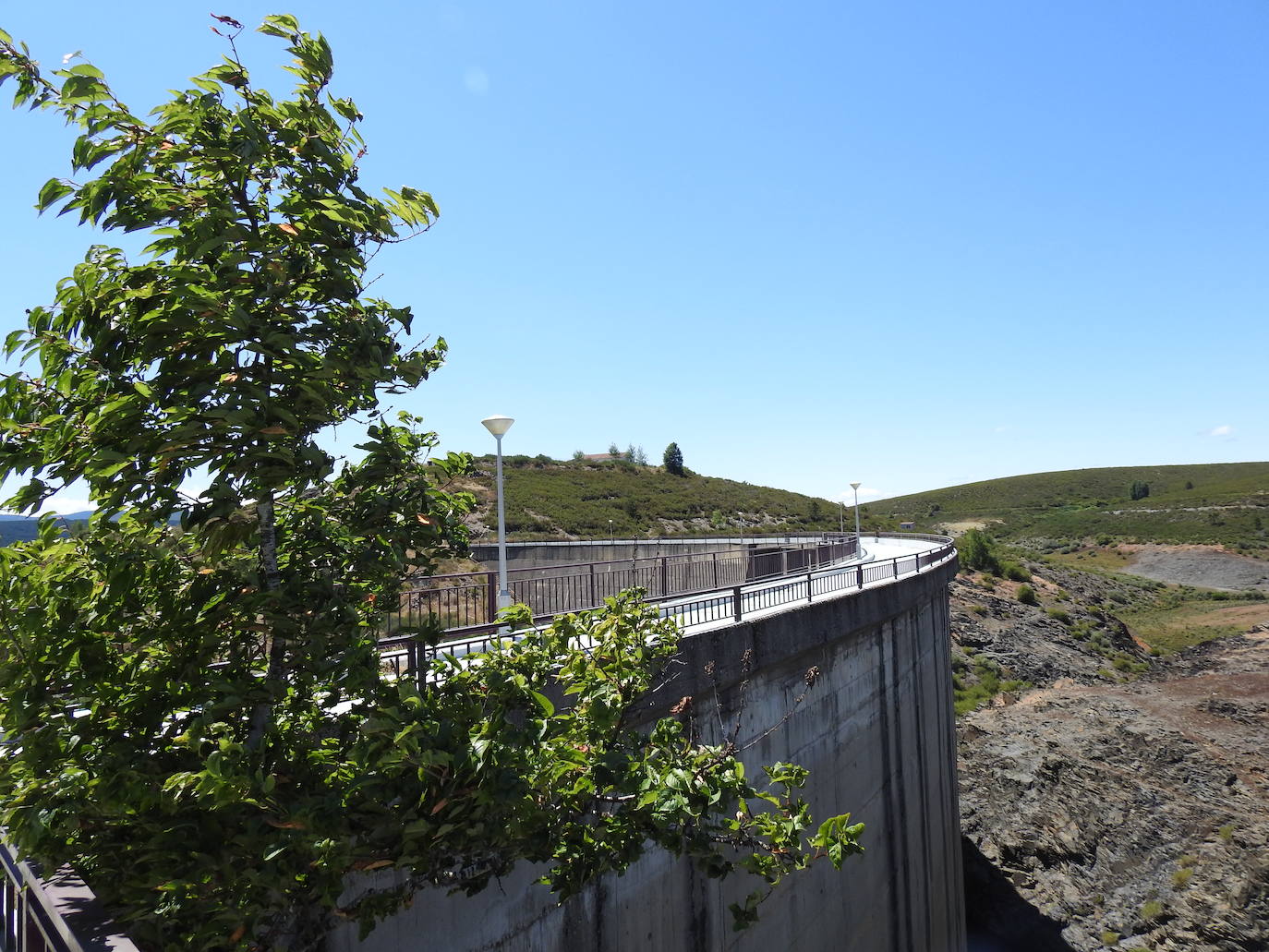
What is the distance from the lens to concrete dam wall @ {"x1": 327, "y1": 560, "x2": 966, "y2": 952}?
600 centimetres

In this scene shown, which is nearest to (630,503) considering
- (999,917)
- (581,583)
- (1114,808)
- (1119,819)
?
(1114,808)

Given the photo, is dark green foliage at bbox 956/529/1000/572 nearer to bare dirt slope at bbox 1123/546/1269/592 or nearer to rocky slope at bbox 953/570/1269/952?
rocky slope at bbox 953/570/1269/952

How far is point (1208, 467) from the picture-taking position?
15875cm

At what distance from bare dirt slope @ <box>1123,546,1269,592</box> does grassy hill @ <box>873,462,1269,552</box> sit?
15.6 ft

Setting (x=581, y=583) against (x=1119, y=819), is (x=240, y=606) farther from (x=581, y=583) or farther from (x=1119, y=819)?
(x=1119, y=819)

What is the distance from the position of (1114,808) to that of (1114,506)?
127 m

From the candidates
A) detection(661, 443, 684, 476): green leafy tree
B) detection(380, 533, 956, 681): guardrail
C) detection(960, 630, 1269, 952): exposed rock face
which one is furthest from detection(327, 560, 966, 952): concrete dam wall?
detection(661, 443, 684, 476): green leafy tree

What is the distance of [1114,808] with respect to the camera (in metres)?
22.6

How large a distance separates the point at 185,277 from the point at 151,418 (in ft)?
2.07

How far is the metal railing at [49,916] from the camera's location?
9.56 ft

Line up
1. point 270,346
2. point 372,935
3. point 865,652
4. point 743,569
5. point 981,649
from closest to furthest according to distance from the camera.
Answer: point 270,346, point 372,935, point 865,652, point 743,569, point 981,649

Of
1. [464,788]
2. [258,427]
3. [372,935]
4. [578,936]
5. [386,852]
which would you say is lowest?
[578,936]

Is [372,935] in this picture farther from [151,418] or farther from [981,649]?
[981,649]

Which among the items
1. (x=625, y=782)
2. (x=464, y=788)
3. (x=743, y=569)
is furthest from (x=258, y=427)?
→ (x=743, y=569)
